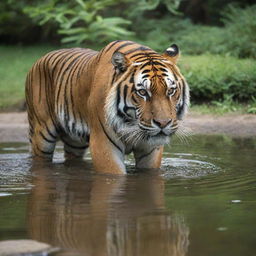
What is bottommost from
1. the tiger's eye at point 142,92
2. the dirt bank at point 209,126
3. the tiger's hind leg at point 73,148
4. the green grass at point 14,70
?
the green grass at point 14,70

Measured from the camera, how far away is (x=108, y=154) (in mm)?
6742

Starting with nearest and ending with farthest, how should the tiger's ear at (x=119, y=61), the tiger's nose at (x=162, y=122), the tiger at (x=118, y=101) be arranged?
the tiger's nose at (x=162, y=122) → the tiger at (x=118, y=101) → the tiger's ear at (x=119, y=61)

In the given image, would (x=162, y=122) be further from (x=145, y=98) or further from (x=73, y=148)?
(x=73, y=148)

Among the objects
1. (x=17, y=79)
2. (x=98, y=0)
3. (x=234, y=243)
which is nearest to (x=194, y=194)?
(x=234, y=243)

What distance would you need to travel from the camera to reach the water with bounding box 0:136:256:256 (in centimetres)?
430

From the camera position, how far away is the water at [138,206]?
430cm

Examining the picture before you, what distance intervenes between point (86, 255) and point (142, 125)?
2444mm

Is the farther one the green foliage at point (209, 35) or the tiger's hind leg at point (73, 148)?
the green foliage at point (209, 35)

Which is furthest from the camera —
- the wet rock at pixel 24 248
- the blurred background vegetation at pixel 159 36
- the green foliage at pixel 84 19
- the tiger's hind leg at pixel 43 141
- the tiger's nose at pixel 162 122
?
the green foliage at pixel 84 19

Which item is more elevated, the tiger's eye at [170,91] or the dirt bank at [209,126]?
the tiger's eye at [170,91]

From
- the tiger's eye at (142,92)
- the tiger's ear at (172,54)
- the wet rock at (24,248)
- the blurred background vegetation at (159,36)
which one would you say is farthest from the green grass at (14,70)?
the wet rock at (24,248)

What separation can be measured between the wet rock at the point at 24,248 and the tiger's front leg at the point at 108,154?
2.56 metres

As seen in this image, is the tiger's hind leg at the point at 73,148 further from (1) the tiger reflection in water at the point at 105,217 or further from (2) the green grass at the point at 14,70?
(2) the green grass at the point at 14,70

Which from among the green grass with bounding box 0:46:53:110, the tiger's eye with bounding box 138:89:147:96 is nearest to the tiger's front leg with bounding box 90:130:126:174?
the tiger's eye with bounding box 138:89:147:96
